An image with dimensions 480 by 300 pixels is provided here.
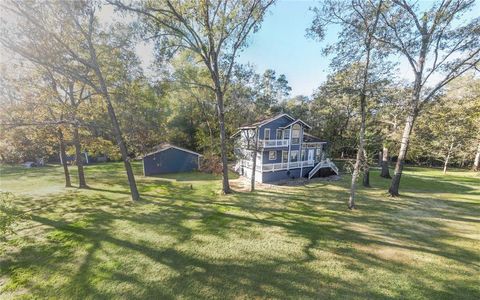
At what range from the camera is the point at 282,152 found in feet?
65.2

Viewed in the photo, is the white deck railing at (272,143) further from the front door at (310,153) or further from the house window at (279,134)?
the front door at (310,153)

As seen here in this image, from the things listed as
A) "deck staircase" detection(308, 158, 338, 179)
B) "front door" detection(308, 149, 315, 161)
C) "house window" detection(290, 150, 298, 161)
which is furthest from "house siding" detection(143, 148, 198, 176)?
"deck staircase" detection(308, 158, 338, 179)

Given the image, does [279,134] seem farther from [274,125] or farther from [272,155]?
[272,155]

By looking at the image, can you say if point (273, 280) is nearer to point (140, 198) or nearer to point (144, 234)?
point (144, 234)

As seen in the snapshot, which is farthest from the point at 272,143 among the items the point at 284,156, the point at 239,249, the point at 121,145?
the point at 239,249

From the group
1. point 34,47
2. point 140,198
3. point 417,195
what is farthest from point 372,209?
point 34,47

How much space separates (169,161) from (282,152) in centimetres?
1360

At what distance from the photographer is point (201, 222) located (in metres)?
9.36

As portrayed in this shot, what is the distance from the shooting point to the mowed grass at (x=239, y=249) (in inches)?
207

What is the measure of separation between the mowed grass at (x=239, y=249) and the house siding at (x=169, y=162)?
9.73 metres

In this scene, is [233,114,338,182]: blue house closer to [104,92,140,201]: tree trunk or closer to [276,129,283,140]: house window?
[276,129,283,140]: house window

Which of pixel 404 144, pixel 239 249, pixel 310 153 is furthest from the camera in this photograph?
pixel 310 153

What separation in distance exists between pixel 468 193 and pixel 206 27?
23.5 metres

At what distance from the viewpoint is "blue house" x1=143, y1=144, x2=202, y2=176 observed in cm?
2262
